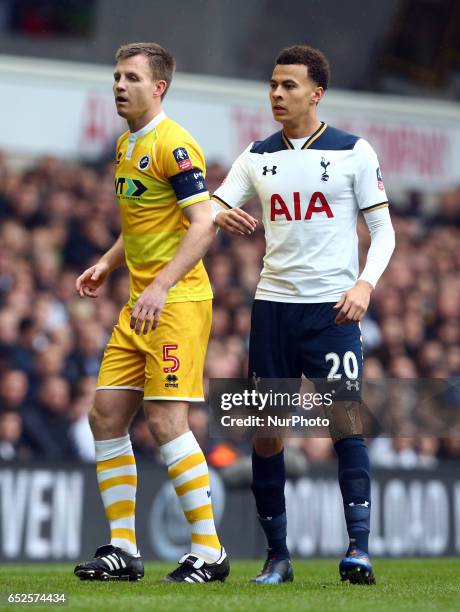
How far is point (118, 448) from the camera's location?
588cm

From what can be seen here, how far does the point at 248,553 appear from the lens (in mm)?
10633

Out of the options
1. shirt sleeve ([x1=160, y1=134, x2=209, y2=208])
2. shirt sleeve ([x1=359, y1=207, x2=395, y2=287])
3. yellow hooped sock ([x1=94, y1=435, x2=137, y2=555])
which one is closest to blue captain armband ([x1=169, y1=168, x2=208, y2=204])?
shirt sleeve ([x1=160, y1=134, x2=209, y2=208])

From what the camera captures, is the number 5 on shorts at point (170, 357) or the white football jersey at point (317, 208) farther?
the white football jersey at point (317, 208)

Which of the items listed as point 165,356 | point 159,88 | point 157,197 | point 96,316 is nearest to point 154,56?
point 159,88

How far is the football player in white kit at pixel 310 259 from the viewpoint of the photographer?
573 centimetres

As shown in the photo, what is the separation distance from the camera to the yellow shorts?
18.5 feet

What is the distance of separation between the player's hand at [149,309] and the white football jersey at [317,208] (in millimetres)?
655

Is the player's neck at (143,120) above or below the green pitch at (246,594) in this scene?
above

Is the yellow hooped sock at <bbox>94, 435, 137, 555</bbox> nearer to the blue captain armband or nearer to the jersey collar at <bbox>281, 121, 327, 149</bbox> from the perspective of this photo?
the blue captain armband

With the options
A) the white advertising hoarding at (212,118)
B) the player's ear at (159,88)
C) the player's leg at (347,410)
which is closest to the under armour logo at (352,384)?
the player's leg at (347,410)

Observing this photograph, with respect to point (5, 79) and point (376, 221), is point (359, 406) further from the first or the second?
point (5, 79)

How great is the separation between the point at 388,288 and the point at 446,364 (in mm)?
1314

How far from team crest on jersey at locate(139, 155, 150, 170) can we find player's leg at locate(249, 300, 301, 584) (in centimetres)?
79

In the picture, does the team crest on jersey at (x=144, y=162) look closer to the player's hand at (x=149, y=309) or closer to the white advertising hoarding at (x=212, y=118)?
the player's hand at (x=149, y=309)
